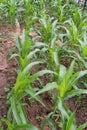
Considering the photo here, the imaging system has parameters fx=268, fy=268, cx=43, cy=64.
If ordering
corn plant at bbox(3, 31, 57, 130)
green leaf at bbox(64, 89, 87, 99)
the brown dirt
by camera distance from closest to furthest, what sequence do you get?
corn plant at bbox(3, 31, 57, 130) < green leaf at bbox(64, 89, 87, 99) < the brown dirt

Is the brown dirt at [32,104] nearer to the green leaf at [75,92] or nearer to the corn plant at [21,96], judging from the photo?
the corn plant at [21,96]

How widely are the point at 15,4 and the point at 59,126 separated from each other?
2.68m

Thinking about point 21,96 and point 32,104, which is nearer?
point 21,96

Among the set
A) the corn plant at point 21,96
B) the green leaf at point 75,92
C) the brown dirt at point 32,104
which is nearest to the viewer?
the corn plant at point 21,96

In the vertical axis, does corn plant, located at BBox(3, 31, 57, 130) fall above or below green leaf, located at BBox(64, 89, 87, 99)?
above

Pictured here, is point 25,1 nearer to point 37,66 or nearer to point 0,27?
point 0,27

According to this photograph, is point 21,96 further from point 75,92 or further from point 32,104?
point 75,92

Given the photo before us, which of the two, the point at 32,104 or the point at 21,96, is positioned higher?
the point at 21,96

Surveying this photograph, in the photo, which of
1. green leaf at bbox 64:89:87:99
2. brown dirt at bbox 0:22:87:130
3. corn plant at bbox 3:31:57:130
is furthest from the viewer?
brown dirt at bbox 0:22:87:130

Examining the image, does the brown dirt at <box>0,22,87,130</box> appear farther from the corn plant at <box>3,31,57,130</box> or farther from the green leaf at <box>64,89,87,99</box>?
the green leaf at <box>64,89,87,99</box>

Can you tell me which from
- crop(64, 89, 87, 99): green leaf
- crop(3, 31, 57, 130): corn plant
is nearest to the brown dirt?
crop(3, 31, 57, 130): corn plant

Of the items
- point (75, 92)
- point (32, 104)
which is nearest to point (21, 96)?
point (32, 104)

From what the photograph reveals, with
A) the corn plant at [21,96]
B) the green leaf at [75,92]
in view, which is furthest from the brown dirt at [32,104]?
the green leaf at [75,92]

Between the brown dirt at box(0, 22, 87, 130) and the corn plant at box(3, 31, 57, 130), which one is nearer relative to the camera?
the corn plant at box(3, 31, 57, 130)
